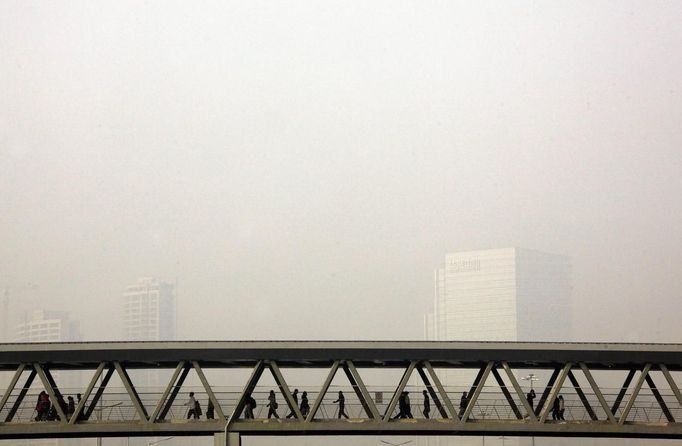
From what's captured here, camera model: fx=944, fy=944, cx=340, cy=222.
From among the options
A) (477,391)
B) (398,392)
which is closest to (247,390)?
(398,392)

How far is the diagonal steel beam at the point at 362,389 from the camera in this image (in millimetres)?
38969

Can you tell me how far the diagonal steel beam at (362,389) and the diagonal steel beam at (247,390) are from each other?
11.8 ft

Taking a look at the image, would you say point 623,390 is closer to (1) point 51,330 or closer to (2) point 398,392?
(2) point 398,392

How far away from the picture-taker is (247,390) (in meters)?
39.5

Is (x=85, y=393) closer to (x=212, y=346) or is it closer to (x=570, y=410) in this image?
(x=212, y=346)

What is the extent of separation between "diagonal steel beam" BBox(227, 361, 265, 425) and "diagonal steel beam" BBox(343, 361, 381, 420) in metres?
3.60

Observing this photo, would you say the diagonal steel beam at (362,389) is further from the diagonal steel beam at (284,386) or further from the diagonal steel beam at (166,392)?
the diagonal steel beam at (166,392)

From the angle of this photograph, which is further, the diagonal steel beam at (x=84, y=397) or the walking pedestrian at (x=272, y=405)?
the walking pedestrian at (x=272, y=405)

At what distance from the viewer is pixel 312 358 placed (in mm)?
39156

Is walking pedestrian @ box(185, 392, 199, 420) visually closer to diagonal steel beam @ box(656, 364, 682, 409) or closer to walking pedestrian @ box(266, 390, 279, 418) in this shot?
walking pedestrian @ box(266, 390, 279, 418)

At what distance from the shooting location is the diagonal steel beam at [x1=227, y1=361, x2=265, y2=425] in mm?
39062

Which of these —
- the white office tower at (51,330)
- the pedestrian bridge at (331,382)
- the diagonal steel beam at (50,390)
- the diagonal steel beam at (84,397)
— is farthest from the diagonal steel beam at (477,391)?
the white office tower at (51,330)

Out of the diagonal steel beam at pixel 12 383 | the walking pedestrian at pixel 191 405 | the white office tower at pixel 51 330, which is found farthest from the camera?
the white office tower at pixel 51 330

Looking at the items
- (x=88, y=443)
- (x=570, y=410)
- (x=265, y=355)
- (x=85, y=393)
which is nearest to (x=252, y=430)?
(x=265, y=355)
